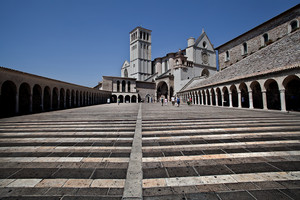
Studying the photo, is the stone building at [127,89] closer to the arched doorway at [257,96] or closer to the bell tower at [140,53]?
the bell tower at [140,53]

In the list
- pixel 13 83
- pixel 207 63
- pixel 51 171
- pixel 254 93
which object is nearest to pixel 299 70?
pixel 254 93

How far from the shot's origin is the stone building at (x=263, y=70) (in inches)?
488

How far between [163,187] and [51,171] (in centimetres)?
230

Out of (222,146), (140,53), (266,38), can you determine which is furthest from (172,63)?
(222,146)

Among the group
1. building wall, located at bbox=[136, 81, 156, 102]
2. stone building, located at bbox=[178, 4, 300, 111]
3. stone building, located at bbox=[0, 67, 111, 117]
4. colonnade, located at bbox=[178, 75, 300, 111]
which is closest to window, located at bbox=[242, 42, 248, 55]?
stone building, located at bbox=[178, 4, 300, 111]

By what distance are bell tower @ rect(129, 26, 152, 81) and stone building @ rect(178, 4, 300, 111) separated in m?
30.9

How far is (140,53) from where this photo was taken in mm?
61469

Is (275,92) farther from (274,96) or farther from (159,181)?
(159,181)

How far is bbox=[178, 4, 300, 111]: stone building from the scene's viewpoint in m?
12.4

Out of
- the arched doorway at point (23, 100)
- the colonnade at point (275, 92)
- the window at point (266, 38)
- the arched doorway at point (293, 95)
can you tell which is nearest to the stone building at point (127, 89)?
the arched doorway at point (23, 100)

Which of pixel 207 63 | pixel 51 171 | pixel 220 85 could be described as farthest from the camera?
pixel 207 63

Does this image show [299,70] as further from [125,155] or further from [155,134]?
[125,155]

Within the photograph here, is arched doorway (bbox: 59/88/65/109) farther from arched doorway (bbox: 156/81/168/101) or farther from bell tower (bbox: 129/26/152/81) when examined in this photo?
bell tower (bbox: 129/26/152/81)

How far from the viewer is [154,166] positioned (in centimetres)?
291
